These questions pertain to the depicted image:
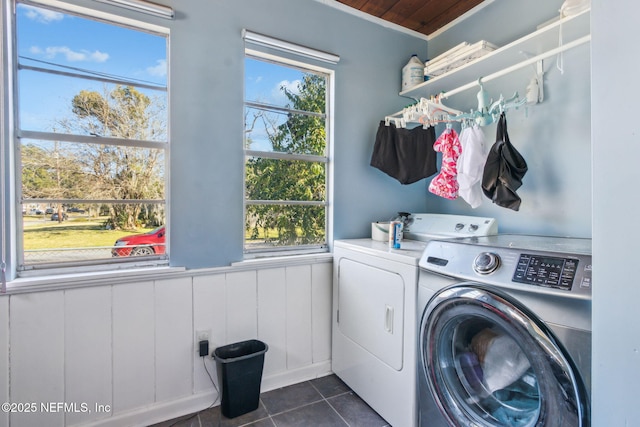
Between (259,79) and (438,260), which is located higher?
(259,79)

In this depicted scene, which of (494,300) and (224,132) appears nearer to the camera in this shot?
(494,300)

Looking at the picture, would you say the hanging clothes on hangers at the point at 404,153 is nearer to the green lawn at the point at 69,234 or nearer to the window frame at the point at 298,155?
the window frame at the point at 298,155

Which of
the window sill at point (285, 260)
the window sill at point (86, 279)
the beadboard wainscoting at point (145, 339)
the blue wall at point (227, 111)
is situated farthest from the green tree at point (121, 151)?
the window sill at point (285, 260)

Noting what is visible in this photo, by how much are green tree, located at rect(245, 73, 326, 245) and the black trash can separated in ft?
2.36

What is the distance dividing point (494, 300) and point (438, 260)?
30 centimetres

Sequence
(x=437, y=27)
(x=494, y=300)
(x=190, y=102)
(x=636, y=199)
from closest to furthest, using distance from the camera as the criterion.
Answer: (x=636, y=199), (x=494, y=300), (x=190, y=102), (x=437, y=27)

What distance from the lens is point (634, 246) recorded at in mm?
610

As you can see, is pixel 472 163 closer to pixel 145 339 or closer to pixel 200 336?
pixel 200 336

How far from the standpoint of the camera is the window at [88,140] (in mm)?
1496

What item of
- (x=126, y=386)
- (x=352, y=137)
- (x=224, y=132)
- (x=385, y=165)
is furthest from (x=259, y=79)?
(x=126, y=386)

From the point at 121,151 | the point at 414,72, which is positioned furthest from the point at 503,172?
the point at 121,151

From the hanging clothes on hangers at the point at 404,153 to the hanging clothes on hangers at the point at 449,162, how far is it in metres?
0.35

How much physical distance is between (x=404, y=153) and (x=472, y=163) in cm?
59

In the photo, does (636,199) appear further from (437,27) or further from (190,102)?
(437,27)
